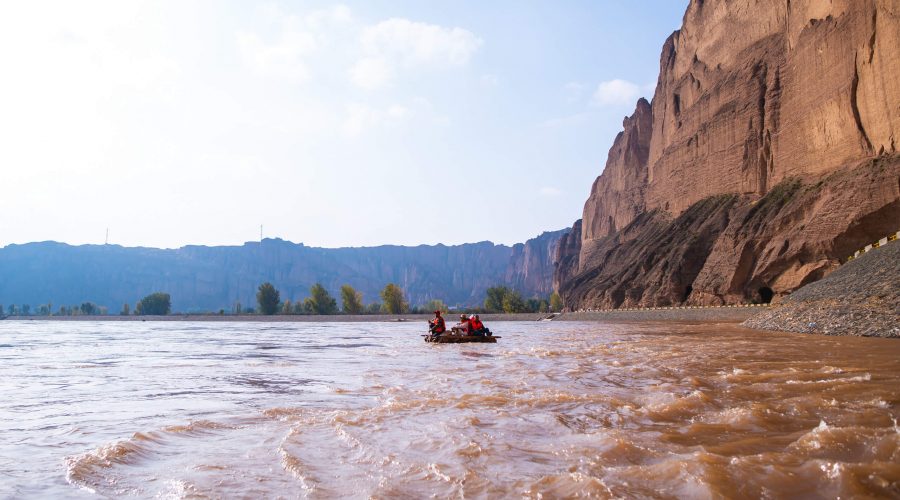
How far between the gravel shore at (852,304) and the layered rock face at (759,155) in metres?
19.1

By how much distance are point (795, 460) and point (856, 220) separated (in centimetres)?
5085

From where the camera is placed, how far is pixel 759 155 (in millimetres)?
72125

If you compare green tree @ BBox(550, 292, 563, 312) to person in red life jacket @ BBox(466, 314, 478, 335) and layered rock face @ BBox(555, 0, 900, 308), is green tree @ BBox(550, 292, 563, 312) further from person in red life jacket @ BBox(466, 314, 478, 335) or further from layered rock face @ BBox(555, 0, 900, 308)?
person in red life jacket @ BBox(466, 314, 478, 335)

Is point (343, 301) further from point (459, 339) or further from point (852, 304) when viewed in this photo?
point (852, 304)

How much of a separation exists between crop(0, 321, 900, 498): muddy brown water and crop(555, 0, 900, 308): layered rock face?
142 ft

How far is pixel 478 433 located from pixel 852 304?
2406 cm

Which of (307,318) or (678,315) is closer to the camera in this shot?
(678,315)

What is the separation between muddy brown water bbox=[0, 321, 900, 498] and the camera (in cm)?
566

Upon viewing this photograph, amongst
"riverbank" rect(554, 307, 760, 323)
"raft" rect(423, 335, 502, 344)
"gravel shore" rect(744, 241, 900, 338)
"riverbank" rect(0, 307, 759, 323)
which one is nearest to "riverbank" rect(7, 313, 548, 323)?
"riverbank" rect(0, 307, 759, 323)

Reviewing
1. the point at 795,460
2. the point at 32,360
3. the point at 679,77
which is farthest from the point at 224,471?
the point at 679,77

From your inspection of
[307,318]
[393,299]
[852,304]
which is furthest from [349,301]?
[852,304]

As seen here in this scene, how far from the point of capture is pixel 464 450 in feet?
23.4

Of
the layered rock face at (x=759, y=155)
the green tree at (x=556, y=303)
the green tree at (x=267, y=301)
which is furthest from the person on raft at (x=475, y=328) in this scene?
the green tree at (x=267, y=301)

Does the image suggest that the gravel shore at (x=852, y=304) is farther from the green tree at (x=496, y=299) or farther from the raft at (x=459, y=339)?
the green tree at (x=496, y=299)
